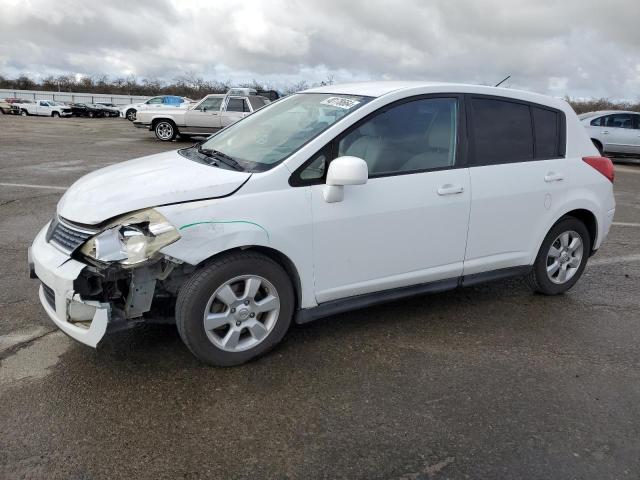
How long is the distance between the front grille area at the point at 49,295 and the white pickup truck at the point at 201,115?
14.5 m

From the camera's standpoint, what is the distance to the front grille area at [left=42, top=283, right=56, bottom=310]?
3.04m

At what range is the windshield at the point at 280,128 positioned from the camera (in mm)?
3486

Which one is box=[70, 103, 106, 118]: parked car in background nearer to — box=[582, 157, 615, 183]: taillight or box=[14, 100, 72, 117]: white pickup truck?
box=[14, 100, 72, 117]: white pickup truck

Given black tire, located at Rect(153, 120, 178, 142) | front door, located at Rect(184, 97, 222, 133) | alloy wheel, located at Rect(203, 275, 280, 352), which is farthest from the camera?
black tire, located at Rect(153, 120, 178, 142)

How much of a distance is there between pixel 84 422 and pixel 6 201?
6027mm

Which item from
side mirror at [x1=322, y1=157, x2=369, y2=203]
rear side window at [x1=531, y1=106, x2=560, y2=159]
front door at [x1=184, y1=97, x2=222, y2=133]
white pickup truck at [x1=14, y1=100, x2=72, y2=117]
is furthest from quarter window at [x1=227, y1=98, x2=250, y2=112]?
white pickup truck at [x1=14, y1=100, x2=72, y2=117]

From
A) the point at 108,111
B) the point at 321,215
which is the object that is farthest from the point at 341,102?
the point at 108,111

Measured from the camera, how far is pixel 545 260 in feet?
14.9

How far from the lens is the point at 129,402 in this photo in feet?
9.51

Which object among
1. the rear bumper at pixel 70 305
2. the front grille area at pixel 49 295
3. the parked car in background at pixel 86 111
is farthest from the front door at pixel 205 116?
the parked car in background at pixel 86 111

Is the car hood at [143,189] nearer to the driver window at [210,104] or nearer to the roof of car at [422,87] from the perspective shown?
the roof of car at [422,87]

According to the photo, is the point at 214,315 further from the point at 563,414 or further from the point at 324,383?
the point at 563,414

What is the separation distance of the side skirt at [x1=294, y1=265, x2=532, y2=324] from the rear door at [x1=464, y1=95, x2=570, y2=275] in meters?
0.06

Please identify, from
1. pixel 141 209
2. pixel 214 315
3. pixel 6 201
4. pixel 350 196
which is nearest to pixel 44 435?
pixel 214 315
